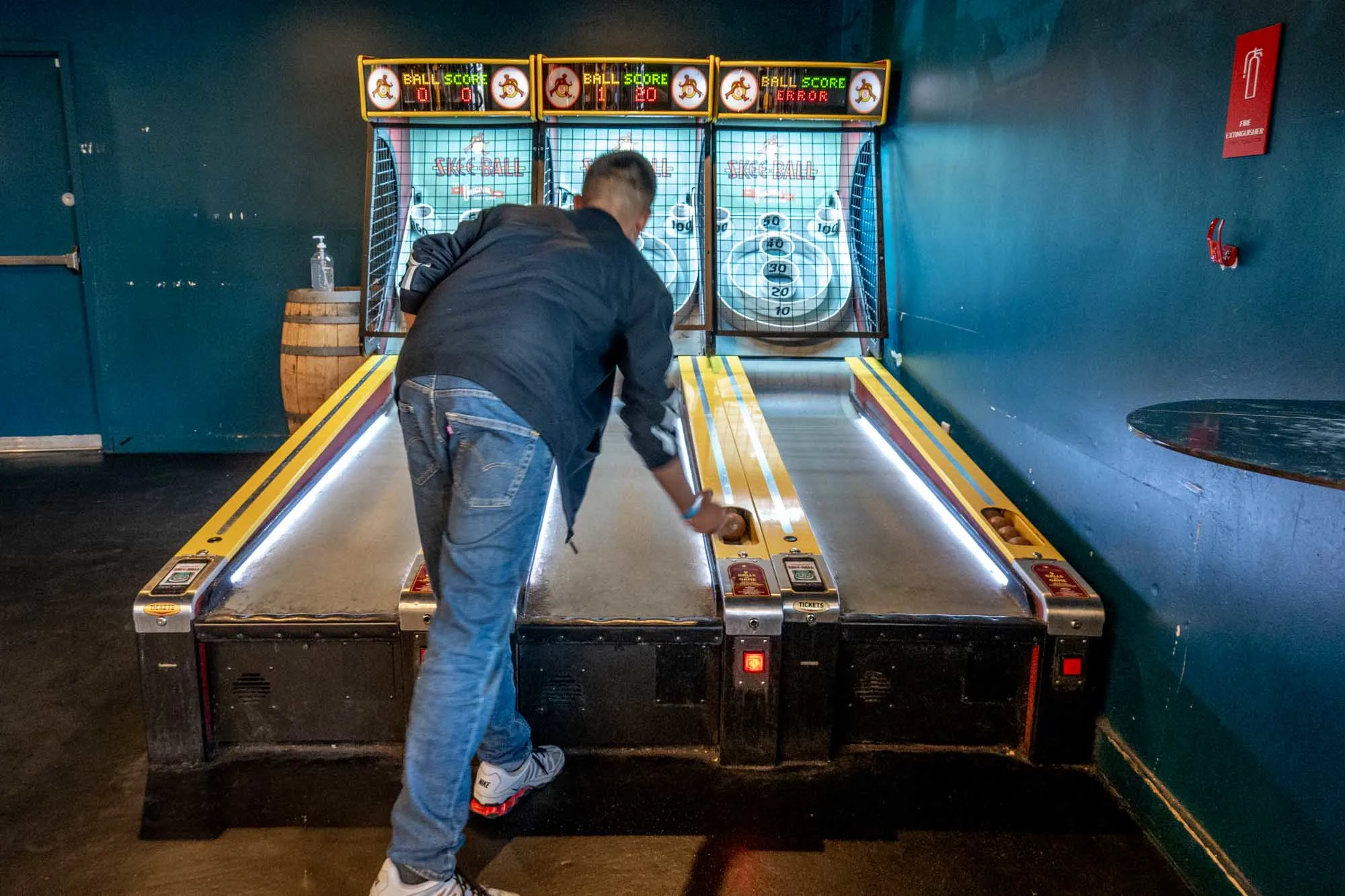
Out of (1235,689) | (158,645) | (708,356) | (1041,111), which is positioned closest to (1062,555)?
(1235,689)

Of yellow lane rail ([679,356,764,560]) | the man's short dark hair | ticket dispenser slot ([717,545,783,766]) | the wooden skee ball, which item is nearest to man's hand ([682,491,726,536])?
the wooden skee ball

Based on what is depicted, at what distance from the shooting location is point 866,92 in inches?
175

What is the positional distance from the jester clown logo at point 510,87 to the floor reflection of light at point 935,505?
216cm

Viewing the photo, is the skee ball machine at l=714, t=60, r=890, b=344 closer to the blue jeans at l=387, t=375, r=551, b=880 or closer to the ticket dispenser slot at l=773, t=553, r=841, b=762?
the ticket dispenser slot at l=773, t=553, r=841, b=762

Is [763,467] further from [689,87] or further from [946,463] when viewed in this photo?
[689,87]

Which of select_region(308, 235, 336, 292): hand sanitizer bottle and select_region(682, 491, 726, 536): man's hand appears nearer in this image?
select_region(682, 491, 726, 536): man's hand

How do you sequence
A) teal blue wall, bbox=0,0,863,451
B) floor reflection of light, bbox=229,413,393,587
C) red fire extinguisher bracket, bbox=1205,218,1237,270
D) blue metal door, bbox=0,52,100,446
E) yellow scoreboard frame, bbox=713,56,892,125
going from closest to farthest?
red fire extinguisher bracket, bbox=1205,218,1237,270 → floor reflection of light, bbox=229,413,393,587 → yellow scoreboard frame, bbox=713,56,892,125 → teal blue wall, bbox=0,0,863,451 → blue metal door, bbox=0,52,100,446

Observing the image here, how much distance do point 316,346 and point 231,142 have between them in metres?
1.83

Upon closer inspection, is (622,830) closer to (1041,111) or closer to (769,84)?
(1041,111)

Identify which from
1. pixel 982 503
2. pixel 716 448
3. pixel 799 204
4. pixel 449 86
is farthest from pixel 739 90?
pixel 982 503

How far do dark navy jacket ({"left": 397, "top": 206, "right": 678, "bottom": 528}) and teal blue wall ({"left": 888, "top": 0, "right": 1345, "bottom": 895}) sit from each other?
1215mm

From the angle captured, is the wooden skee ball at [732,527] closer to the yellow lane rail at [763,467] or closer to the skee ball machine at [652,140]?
the yellow lane rail at [763,467]

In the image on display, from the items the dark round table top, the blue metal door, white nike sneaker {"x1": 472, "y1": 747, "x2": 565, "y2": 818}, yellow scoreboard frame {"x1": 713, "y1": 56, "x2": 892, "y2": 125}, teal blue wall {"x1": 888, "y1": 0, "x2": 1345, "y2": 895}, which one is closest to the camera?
the dark round table top

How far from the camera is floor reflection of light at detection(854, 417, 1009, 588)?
2871 mm
